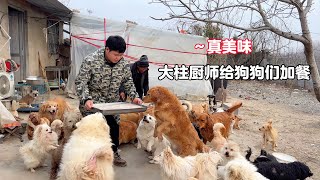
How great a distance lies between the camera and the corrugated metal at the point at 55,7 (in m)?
9.70

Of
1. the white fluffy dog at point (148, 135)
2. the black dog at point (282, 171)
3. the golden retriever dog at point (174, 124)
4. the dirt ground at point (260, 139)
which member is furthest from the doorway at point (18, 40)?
the black dog at point (282, 171)

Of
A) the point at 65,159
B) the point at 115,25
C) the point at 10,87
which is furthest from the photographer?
the point at 115,25

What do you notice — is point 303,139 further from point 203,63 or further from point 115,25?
point 115,25

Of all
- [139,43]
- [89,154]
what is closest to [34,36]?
[139,43]

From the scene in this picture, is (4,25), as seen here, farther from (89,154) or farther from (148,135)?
(89,154)

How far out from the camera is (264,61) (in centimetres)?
2050

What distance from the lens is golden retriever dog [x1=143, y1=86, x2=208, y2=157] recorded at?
14.3 ft

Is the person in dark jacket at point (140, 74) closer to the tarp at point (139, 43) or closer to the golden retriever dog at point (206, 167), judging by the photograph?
the golden retriever dog at point (206, 167)

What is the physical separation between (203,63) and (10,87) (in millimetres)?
6435

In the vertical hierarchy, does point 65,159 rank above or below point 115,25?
below

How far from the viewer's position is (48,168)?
452 centimetres

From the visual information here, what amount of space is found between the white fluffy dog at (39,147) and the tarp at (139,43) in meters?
6.80

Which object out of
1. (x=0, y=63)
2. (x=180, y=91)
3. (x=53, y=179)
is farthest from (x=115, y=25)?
(x=53, y=179)

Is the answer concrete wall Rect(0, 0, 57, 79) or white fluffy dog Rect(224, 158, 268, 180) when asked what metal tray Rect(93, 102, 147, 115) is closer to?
white fluffy dog Rect(224, 158, 268, 180)
